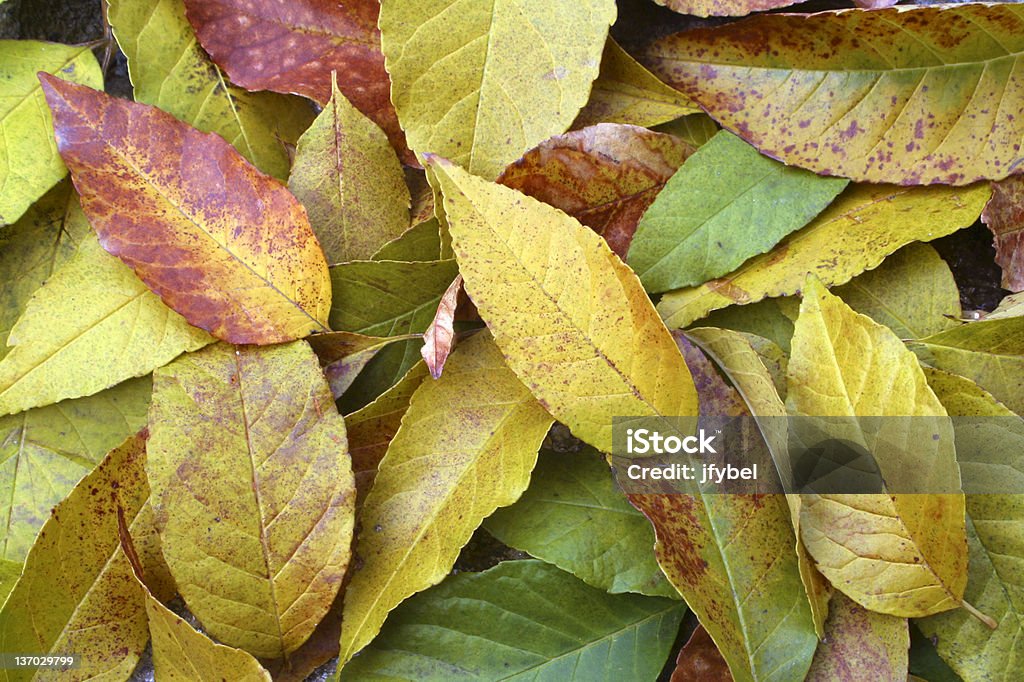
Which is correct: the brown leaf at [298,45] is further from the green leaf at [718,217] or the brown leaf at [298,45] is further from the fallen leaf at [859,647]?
the fallen leaf at [859,647]

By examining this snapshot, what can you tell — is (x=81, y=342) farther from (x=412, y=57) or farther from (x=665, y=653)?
(x=665, y=653)

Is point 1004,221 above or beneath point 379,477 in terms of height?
above

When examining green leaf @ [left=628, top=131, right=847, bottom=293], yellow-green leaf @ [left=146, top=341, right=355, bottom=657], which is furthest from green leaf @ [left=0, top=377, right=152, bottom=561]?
green leaf @ [left=628, top=131, right=847, bottom=293]

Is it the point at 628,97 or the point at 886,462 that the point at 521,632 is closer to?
the point at 886,462

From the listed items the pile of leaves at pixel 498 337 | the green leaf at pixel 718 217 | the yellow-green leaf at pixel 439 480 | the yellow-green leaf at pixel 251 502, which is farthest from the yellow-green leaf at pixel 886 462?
the yellow-green leaf at pixel 251 502

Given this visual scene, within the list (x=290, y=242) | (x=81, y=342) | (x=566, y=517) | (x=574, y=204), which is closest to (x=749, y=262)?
(x=574, y=204)

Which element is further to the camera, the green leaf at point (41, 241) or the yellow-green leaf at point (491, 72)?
the green leaf at point (41, 241)

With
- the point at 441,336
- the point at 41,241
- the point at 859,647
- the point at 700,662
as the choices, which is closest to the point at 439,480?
the point at 441,336

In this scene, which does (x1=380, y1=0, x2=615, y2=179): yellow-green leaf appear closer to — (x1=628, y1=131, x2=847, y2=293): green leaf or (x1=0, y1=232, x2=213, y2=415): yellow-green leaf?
(x1=628, y1=131, x2=847, y2=293): green leaf
